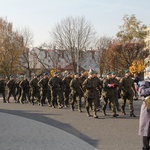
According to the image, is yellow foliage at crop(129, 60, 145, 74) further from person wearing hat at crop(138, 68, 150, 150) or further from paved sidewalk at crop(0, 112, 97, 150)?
person wearing hat at crop(138, 68, 150, 150)

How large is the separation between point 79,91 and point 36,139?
25.7ft

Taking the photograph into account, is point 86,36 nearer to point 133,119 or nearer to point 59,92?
point 59,92

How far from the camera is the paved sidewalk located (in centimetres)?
778

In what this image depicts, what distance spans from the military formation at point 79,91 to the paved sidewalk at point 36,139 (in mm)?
3301

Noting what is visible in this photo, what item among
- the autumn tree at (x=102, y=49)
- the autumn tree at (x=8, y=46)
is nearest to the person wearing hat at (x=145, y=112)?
the autumn tree at (x=8, y=46)

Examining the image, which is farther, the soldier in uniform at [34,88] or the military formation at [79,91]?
the soldier in uniform at [34,88]

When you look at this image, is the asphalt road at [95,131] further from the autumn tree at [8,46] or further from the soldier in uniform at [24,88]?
the autumn tree at [8,46]

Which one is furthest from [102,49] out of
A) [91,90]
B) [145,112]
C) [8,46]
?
[145,112]

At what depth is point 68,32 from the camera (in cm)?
5162

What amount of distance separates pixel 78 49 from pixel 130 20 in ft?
28.3

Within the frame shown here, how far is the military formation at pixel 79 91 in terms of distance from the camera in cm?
1384

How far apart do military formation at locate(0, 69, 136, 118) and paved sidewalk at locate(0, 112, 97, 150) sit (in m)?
3.30

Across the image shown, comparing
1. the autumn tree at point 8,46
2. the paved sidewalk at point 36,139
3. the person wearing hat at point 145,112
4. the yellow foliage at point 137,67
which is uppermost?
the autumn tree at point 8,46

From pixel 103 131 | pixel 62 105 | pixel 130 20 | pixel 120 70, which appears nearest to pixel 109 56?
pixel 120 70
